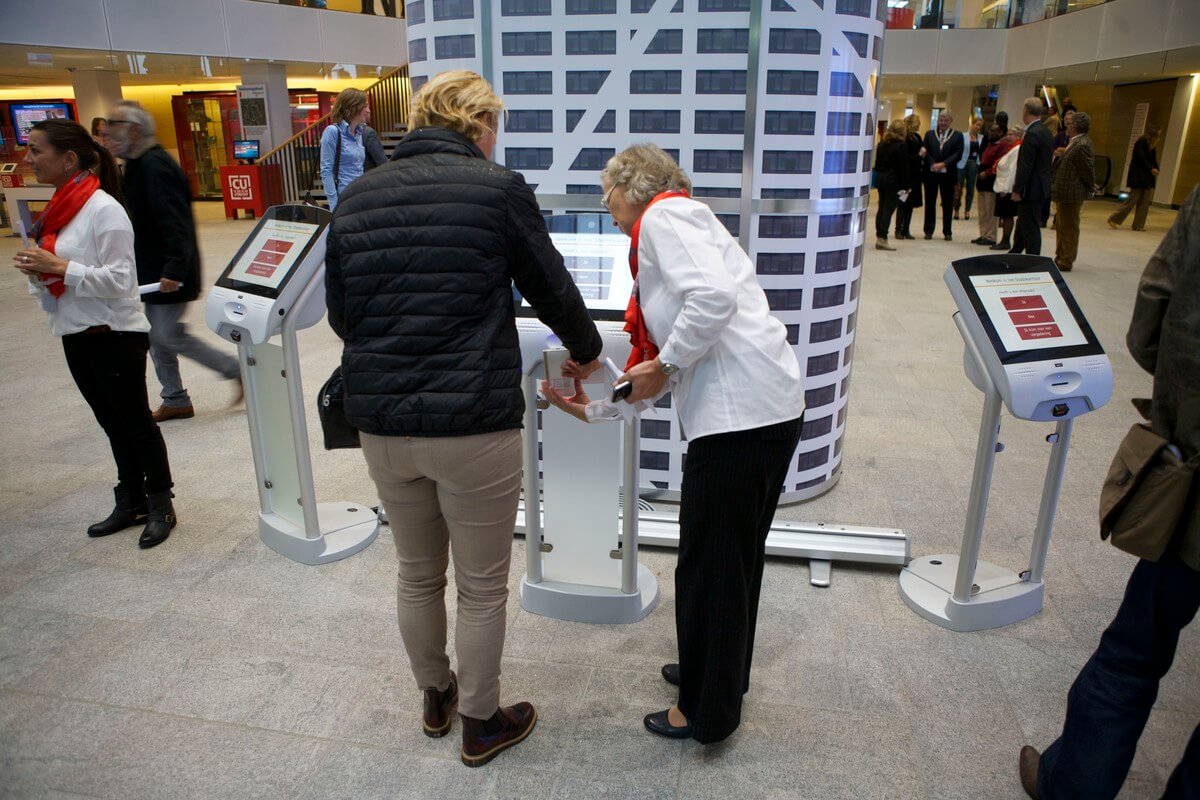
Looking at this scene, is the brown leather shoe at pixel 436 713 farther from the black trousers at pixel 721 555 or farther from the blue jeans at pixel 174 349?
the blue jeans at pixel 174 349

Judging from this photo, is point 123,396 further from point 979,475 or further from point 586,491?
point 979,475

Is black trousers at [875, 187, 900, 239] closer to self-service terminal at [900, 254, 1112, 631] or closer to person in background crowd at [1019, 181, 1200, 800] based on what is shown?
self-service terminal at [900, 254, 1112, 631]

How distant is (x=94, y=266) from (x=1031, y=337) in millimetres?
3211

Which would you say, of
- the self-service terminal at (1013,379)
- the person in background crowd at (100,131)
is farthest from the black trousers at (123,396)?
the self-service terminal at (1013,379)

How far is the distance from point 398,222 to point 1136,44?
1543cm

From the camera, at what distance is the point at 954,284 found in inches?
104

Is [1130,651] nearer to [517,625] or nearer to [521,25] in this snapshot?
[517,625]

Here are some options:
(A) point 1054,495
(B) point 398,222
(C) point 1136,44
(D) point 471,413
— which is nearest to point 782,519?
(A) point 1054,495

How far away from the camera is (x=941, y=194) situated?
38.2 ft

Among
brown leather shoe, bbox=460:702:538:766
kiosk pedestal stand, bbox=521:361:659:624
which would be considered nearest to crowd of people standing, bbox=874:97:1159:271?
kiosk pedestal stand, bbox=521:361:659:624

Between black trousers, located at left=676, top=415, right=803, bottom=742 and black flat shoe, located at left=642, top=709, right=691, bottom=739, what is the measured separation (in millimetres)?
67

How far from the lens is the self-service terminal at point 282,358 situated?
115 inches

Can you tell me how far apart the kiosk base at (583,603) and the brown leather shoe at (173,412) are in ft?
9.36

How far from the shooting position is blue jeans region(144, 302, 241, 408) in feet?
13.4
